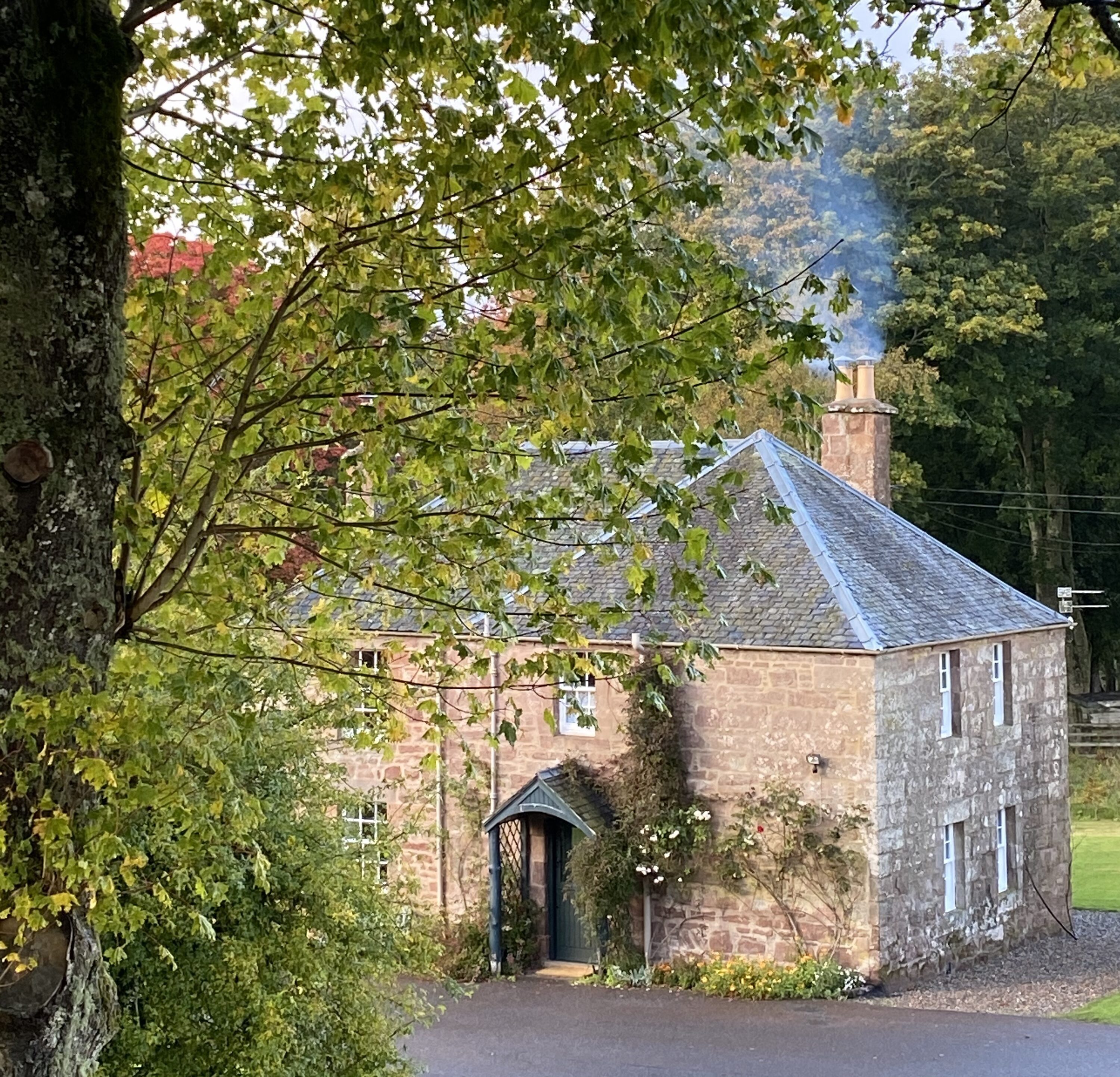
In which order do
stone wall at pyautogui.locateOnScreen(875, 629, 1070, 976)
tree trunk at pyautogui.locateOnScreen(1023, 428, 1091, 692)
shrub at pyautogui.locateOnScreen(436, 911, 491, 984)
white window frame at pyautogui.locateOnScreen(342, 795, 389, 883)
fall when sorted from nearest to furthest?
white window frame at pyautogui.locateOnScreen(342, 795, 389, 883) → stone wall at pyautogui.locateOnScreen(875, 629, 1070, 976) → shrub at pyautogui.locateOnScreen(436, 911, 491, 984) → tree trunk at pyautogui.locateOnScreen(1023, 428, 1091, 692)

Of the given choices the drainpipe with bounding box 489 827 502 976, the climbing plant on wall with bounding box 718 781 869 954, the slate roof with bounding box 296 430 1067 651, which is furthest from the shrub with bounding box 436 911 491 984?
the slate roof with bounding box 296 430 1067 651

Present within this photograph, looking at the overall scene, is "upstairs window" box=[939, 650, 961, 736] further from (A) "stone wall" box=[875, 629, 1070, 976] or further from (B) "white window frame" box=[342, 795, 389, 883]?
(B) "white window frame" box=[342, 795, 389, 883]

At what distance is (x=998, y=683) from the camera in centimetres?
2070

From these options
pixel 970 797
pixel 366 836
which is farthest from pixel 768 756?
pixel 366 836

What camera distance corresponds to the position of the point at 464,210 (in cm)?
499

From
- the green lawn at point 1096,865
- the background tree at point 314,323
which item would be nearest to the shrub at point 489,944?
the green lawn at point 1096,865

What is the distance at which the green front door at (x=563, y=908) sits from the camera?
19.1m

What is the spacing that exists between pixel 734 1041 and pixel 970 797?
5.81 m

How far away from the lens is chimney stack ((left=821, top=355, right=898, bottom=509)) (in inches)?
882

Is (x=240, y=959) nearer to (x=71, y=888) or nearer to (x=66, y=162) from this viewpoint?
(x=71, y=888)

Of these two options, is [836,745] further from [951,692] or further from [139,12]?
[139,12]

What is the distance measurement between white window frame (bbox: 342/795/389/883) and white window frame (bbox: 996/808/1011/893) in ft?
41.1

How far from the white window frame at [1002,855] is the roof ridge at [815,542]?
4762 mm

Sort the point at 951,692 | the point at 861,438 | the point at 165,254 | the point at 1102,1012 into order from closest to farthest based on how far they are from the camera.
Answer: the point at 165,254
the point at 1102,1012
the point at 951,692
the point at 861,438
